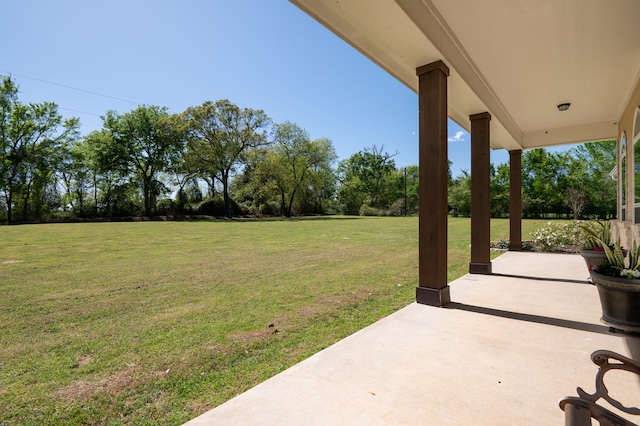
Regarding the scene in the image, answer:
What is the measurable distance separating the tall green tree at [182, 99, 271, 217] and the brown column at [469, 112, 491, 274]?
24381 mm

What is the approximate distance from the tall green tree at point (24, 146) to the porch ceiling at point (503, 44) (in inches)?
1133

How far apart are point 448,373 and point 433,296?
5.19 ft

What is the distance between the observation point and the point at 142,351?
254 centimetres

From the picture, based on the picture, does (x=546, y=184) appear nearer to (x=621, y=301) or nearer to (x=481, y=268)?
(x=481, y=268)

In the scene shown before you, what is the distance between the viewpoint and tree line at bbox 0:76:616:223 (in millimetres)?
23453

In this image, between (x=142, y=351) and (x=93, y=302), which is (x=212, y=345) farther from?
(x=93, y=302)

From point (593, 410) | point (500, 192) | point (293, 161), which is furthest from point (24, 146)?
point (500, 192)

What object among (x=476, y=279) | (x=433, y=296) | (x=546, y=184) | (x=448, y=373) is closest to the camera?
(x=448, y=373)

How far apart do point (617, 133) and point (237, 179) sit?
92.1 ft

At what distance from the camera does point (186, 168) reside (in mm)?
27656

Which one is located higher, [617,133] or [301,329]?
[617,133]

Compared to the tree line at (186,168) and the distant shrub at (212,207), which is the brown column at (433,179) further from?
the distant shrub at (212,207)

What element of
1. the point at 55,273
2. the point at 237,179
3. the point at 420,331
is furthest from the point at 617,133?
the point at 237,179

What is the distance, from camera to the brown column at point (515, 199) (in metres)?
7.67
